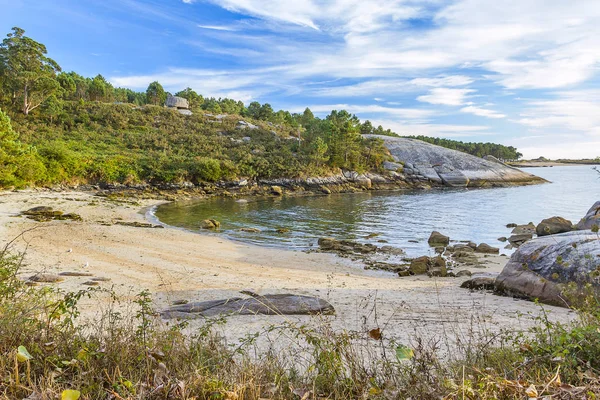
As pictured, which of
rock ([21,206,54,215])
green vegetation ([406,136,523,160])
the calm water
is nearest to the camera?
rock ([21,206,54,215])

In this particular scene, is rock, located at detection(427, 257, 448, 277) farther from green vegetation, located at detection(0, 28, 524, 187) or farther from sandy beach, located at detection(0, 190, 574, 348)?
green vegetation, located at detection(0, 28, 524, 187)

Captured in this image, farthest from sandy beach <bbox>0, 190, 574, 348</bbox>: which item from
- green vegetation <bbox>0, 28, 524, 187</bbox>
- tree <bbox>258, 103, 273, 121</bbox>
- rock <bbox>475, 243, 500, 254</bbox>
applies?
tree <bbox>258, 103, 273, 121</bbox>

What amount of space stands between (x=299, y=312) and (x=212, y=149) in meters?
57.4

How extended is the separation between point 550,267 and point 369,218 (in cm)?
2248

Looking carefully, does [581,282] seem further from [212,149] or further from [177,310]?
[212,149]

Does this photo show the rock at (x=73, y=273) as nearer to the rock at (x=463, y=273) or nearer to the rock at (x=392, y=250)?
the rock at (x=463, y=273)

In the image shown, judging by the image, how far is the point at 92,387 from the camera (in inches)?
114

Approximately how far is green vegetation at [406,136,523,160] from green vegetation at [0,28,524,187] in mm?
77084

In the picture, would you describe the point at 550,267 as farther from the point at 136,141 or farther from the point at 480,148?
the point at 480,148

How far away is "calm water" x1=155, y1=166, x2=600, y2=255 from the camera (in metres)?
24.5

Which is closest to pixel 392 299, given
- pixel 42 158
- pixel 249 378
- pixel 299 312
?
pixel 299 312

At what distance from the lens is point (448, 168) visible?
78312mm

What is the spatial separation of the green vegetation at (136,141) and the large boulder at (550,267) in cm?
3595

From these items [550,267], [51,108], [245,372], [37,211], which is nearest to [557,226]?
[550,267]
